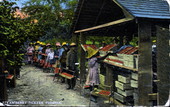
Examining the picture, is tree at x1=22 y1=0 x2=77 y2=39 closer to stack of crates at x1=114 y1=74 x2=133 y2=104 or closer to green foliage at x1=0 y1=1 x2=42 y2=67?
green foliage at x1=0 y1=1 x2=42 y2=67

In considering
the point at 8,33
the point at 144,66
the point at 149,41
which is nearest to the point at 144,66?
the point at 144,66

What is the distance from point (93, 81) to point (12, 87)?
460 cm

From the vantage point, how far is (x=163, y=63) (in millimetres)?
5578

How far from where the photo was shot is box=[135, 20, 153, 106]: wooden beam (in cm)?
571

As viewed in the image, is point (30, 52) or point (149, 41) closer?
point (149, 41)

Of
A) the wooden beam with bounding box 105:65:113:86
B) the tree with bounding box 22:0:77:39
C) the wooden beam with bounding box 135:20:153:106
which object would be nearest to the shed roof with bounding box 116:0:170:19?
the wooden beam with bounding box 135:20:153:106

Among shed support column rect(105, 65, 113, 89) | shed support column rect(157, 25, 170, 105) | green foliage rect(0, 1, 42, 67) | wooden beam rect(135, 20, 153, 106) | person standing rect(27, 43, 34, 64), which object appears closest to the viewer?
shed support column rect(157, 25, 170, 105)

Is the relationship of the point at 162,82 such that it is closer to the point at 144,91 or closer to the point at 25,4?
the point at 144,91

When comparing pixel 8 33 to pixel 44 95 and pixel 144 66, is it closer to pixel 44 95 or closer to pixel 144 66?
pixel 44 95

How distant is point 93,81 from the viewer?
7.66 m

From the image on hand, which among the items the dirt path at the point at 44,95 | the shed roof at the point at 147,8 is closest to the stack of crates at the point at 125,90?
the dirt path at the point at 44,95

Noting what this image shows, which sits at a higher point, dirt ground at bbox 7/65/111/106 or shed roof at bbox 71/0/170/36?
shed roof at bbox 71/0/170/36

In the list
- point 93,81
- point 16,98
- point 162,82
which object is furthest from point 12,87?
point 162,82

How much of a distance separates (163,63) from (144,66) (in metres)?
0.57
